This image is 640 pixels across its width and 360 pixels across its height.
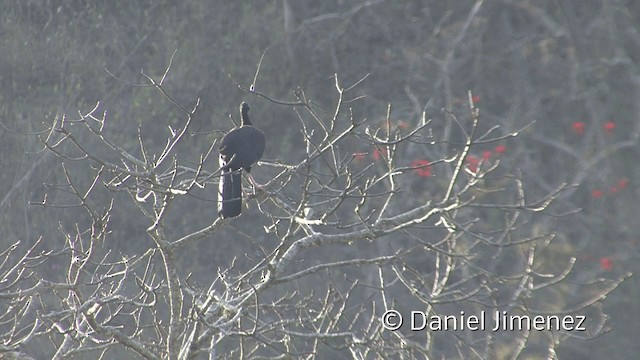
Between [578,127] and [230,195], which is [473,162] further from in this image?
[230,195]

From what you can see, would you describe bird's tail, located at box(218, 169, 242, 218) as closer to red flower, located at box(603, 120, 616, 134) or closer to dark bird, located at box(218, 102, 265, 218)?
dark bird, located at box(218, 102, 265, 218)

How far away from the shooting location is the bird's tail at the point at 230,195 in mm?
5688

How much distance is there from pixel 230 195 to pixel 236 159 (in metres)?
0.43

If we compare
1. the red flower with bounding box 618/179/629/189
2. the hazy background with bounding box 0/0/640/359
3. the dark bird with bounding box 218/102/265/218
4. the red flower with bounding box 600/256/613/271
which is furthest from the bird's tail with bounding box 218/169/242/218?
the red flower with bounding box 618/179/629/189

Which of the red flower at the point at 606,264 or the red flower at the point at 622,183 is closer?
the red flower at the point at 606,264

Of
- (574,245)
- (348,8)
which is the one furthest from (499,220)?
(348,8)

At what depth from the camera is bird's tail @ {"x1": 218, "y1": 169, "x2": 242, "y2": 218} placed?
569 cm

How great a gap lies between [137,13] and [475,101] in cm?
345

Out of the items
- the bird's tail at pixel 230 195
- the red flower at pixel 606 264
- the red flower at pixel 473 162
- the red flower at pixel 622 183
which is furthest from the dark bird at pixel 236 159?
the red flower at pixel 622 183

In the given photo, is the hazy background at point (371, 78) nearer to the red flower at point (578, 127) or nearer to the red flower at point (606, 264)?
the red flower at point (578, 127)

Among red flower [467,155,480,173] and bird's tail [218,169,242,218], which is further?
red flower [467,155,480,173]

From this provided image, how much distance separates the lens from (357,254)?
37.6 ft

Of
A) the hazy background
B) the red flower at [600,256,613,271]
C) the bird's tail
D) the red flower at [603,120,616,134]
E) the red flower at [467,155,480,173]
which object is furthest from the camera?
the hazy background

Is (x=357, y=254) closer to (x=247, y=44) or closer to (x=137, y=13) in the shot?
(x=247, y=44)
